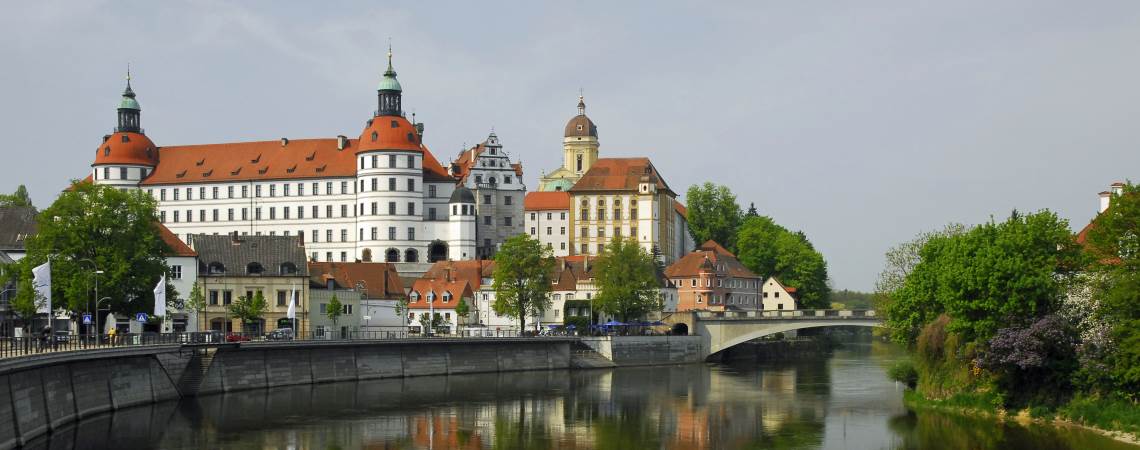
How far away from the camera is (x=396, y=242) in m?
140

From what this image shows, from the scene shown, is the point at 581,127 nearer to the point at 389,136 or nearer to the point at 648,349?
the point at 389,136

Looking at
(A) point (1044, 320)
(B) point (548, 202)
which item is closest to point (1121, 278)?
(A) point (1044, 320)

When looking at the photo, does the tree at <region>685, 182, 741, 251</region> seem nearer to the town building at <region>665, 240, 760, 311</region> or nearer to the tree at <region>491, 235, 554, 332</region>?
the town building at <region>665, 240, 760, 311</region>

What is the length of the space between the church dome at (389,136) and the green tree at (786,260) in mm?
36525

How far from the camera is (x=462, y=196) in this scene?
139 meters

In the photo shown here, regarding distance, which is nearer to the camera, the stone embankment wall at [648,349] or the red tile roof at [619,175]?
the stone embankment wall at [648,349]

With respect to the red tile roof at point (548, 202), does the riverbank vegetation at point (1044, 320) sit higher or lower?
lower

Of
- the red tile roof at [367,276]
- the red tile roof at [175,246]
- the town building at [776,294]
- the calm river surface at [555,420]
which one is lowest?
the calm river surface at [555,420]

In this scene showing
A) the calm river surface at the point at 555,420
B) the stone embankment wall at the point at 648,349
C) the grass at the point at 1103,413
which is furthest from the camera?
the stone embankment wall at the point at 648,349

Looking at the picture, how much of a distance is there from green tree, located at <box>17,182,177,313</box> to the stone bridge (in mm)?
42459

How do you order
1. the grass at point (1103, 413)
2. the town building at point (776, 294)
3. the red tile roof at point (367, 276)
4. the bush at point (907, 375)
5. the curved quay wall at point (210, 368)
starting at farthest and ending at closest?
the town building at point (776, 294) < the red tile roof at point (367, 276) < the bush at point (907, 375) < the grass at point (1103, 413) < the curved quay wall at point (210, 368)

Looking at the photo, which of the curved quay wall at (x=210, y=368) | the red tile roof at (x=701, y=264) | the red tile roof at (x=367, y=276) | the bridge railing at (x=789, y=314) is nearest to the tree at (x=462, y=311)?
the red tile roof at (x=367, y=276)

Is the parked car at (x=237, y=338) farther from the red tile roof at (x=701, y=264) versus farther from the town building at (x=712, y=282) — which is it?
the red tile roof at (x=701, y=264)

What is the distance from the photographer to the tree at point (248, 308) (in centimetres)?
8762
